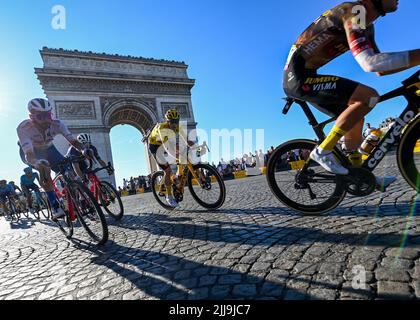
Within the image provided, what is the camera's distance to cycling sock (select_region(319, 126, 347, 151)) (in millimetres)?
2293

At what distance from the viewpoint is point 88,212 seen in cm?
314

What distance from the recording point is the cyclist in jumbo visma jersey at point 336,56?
205 cm

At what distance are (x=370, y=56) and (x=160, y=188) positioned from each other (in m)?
4.03

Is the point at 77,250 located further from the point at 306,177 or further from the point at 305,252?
the point at 306,177

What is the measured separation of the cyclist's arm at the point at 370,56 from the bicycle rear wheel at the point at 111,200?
14.2ft

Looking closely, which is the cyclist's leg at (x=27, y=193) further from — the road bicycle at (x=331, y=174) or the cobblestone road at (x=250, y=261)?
the road bicycle at (x=331, y=174)

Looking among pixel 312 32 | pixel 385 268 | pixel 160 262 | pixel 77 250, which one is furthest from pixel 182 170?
pixel 385 268

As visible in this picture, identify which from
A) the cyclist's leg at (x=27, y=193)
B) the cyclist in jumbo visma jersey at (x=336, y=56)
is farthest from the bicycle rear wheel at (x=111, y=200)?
the cyclist's leg at (x=27, y=193)

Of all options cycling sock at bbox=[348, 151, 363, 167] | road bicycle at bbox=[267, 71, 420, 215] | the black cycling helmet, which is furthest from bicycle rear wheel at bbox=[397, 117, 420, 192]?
the black cycling helmet

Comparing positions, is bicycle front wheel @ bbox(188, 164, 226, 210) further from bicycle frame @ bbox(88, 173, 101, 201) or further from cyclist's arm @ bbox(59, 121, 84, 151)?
bicycle frame @ bbox(88, 173, 101, 201)

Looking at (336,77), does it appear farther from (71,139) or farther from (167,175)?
(71,139)

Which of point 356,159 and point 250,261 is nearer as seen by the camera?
point 250,261

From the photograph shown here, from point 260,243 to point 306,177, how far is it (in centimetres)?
101

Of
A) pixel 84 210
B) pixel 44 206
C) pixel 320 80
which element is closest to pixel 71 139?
pixel 84 210
